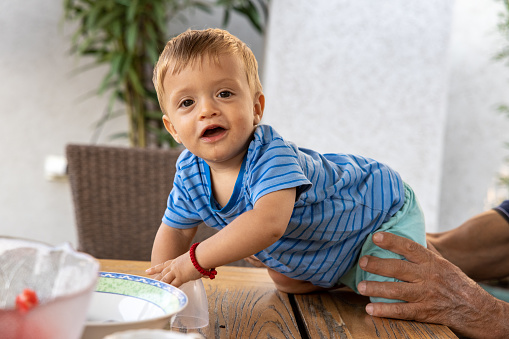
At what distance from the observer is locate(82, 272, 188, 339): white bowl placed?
652 millimetres

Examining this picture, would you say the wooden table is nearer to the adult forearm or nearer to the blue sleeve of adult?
the adult forearm

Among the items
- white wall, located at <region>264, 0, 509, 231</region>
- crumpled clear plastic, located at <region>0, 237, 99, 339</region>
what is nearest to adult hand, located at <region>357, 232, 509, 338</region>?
crumpled clear plastic, located at <region>0, 237, 99, 339</region>

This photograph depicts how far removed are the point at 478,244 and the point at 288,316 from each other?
2.65 ft

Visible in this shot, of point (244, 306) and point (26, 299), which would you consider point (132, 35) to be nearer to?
point (244, 306)

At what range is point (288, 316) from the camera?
90cm

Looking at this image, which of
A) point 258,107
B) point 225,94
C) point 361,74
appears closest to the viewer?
point 225,94

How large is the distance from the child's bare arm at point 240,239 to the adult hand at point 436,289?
0.82 feet

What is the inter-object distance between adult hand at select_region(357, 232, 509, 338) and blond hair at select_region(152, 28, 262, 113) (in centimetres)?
40

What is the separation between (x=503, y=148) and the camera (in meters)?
3.35

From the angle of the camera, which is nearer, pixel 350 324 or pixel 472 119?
pixel 350 324

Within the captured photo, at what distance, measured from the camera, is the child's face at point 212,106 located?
3.04 ft

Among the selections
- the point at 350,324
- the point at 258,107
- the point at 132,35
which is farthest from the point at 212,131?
the point at 132,35

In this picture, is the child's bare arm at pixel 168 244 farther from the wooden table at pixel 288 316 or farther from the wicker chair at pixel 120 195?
the wicker chair at pixel 120 195

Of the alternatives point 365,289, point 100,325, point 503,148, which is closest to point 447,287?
point 365,289
